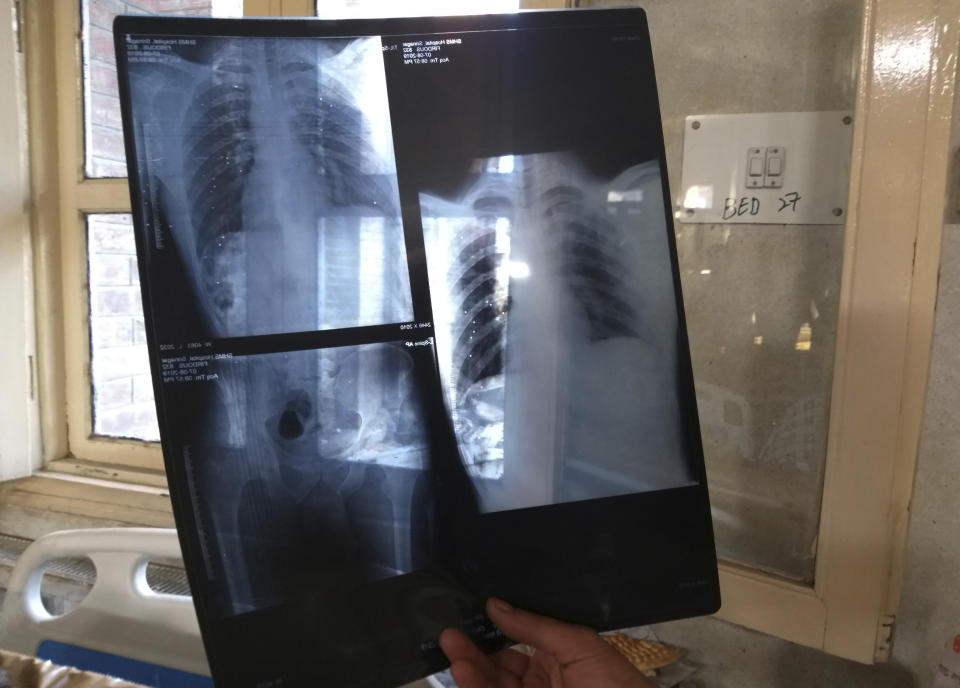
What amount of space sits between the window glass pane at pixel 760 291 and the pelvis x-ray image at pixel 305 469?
517 millimetres

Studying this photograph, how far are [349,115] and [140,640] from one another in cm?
86

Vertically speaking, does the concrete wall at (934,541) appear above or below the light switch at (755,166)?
below

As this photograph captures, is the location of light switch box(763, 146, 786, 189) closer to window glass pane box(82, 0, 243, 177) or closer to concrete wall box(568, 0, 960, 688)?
concrete wall box(568, 0, 960, 688)

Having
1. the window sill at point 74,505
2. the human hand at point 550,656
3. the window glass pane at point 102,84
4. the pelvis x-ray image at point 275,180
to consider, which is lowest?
the window sill at point 74,505

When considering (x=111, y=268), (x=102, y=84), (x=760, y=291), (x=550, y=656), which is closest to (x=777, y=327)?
(x=760, y=291)

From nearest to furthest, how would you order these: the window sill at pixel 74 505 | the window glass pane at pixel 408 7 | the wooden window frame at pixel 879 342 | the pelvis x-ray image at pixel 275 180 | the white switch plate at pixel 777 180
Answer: the pelvis x-ray image at pixel 275 180, the wooden window frame at pixel 879 342, the white switch plate at pixel 777 180, the window glass pane at pixel 408 7, the window sill at pixel 74 505

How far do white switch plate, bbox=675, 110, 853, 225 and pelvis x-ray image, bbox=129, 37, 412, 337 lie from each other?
19.4 inches

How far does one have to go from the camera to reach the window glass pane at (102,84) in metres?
1.30

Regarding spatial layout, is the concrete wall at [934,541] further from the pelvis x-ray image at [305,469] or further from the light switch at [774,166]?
the pelvis x-ray image at [305,469]

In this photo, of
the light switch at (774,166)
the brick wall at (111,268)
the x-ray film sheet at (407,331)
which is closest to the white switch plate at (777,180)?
the light switch at (774,166)

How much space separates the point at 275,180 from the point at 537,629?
45 centimetres

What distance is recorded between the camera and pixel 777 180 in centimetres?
79

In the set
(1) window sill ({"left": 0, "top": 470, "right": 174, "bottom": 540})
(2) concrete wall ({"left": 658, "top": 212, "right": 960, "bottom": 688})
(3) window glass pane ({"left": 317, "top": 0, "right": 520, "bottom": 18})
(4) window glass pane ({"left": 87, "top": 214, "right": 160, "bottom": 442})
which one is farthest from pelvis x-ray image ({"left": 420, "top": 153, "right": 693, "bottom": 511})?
(4) window glass pane ({"left": 87, "top": 214, "right": 160, "bottom": 442})

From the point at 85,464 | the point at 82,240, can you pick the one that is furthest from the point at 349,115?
the point at 85,464
